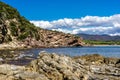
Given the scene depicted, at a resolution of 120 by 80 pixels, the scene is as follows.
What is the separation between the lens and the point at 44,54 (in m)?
41.2

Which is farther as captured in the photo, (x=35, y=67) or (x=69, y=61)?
(x=69, y=61)

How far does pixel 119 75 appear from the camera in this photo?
45531 millimetres

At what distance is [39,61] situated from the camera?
3928 centimetres

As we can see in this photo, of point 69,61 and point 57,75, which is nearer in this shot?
point 57,75

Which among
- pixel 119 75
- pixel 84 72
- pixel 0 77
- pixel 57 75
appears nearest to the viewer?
pixel 0 77

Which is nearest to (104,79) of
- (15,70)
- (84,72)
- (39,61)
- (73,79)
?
(84,72)

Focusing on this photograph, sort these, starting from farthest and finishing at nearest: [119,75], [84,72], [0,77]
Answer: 1. [119,75]
2. [84,72]
3. [0,77]

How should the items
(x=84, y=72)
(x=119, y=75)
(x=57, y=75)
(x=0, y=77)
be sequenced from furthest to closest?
1. (x=119, y=75)
2. (x=84, y=72)
3. (x=57, y=75)
4. (x=0, y=77)

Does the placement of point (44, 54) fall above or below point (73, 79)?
above

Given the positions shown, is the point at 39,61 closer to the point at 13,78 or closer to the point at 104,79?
the point at 13,78

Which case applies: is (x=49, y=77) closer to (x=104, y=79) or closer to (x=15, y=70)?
(x=15, y=70)

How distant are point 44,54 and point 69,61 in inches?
131

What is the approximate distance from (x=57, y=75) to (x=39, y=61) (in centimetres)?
336

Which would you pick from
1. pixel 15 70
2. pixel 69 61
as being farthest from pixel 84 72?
pixel 15 70
